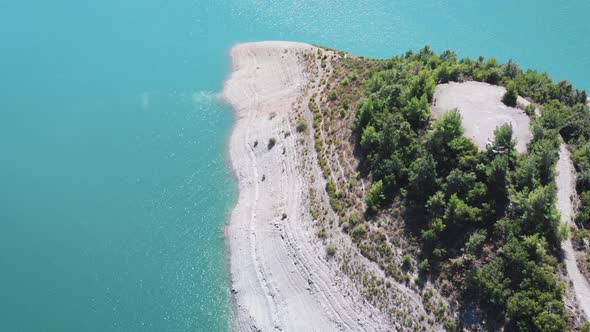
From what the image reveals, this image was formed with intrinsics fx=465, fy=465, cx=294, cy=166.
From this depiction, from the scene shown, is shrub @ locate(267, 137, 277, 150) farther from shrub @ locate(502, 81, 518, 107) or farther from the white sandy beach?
shrub @ locate(502, 81, 518, 107)

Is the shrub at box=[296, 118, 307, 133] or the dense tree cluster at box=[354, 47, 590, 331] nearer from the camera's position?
the dense tree cluster at box=[354, 47, 590, 331]

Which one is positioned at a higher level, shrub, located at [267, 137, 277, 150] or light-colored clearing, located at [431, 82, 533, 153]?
light-colored clearing, located at [431, 82, 533, 153]

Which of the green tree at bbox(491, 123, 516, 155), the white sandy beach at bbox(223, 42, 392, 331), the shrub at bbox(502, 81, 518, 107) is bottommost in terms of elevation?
the white sandy beach at bbox(223, 42, 392, 331)

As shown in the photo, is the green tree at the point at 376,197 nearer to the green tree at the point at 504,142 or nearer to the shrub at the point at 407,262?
the shrub at the point at 407,262

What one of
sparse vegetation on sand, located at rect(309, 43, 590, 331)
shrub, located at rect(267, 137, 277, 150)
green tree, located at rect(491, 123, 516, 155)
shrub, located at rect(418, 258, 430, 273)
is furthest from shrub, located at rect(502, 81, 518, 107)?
shrub, located at rect(267, 137, 277, 150)

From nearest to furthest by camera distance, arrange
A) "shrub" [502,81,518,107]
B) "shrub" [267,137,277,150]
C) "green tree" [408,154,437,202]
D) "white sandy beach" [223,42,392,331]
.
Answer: "white sandy beach" [223,42,392,331], "green tree" [408,154,437,202], "shrub" [502,81,518,107], "shrub" [267,137,277,150]

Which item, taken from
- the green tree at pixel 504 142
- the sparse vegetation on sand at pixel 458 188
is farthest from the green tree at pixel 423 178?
the green tree at pixel 504 142

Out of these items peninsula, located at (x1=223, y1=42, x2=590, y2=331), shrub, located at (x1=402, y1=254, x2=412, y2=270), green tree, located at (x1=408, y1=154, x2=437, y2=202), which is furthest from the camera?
green tree, located at (x1=408, y1=154, x2=437, y2=202)
